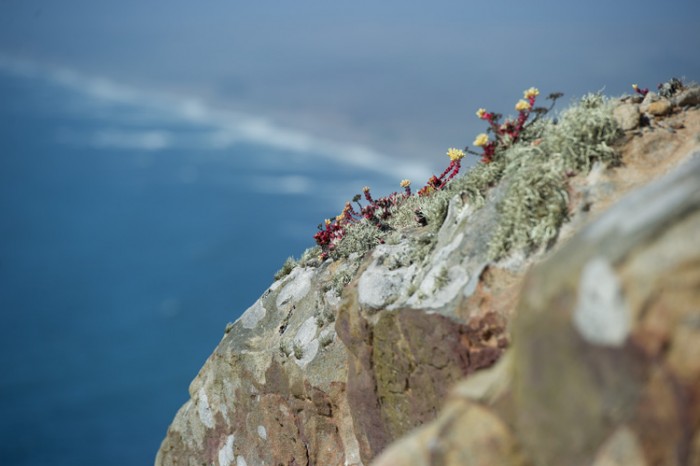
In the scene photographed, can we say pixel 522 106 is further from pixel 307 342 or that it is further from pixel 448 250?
pixel 307 342

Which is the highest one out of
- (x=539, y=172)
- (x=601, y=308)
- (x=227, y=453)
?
(x=227, y=453)

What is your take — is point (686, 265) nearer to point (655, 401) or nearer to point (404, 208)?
point (655, 401)

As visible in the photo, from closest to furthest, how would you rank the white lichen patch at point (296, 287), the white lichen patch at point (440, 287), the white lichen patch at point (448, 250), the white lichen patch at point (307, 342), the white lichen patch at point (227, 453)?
the white lichen patch at point (440, 287) < the white lichen patch at point (448, 250) < the white lichen patch at point (307, 342) < the white lichen patch at point (227, 453) < the white lichen patch at point (296, 287)

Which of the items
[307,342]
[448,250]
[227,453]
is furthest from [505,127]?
[227,453]

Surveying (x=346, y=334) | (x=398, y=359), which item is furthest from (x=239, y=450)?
(x=398, y=359)

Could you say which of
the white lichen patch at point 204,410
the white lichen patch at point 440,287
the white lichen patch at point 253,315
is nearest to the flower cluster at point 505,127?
the white lichen patch at point 440,287

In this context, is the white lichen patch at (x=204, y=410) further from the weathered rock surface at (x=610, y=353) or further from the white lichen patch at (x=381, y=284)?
the weathered rock surface at (x=610, y=353)
